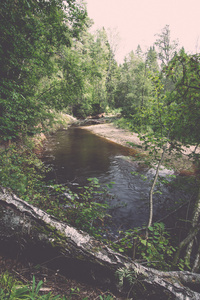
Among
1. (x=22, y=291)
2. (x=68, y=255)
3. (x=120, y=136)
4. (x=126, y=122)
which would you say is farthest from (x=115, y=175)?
(x=120, y=136)

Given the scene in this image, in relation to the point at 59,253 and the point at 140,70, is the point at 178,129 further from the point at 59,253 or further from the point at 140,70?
the point at 140,70

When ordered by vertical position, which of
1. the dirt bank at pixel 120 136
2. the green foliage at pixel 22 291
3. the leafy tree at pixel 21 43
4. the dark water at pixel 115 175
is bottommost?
the dark water at pixel 115 175

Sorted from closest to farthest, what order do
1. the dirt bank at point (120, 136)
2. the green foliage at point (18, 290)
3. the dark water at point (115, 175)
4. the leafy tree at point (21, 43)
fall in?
the green foliage at point (18, 290) → the leafy tree at point (21, 43) → the dark water at point (115, 175) → the dirt bank at point (120, 136)

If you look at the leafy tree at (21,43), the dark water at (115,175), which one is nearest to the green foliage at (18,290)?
the dark water at (115,175)

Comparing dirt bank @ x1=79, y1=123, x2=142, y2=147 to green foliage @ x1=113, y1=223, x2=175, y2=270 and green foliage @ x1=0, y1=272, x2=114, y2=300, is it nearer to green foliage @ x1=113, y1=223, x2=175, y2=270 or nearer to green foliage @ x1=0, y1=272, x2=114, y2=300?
green foliage @ x1=113, y1=223, x2=175, y2=270

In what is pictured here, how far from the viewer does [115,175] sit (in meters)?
9.39

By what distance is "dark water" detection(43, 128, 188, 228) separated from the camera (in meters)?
5.89

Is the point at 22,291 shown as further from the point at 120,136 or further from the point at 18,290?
the point at 120,136

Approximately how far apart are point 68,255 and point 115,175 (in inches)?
305

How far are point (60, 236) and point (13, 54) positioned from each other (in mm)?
3889

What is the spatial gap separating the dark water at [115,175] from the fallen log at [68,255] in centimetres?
186

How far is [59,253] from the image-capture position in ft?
5.84

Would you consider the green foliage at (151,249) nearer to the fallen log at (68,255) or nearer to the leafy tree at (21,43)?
the fallen log at (68,255)

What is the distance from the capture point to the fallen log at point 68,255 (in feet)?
5.75
